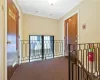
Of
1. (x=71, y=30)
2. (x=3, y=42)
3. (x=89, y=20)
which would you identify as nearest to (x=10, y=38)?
(x=3, y=42)

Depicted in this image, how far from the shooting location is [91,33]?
385cm

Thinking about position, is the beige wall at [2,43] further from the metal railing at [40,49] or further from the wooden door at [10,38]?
the metal railing at [40,49]

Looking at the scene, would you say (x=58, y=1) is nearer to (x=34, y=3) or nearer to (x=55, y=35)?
(x=34, y=3)

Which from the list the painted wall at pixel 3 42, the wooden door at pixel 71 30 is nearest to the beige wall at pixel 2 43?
Answer: the painted wall at pixel 3 42

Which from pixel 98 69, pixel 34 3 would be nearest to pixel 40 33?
pixel 34 3

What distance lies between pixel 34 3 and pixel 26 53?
2.63 m

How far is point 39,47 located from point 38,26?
3.58ft

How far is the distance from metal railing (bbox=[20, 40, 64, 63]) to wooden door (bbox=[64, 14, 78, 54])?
0.78 meters

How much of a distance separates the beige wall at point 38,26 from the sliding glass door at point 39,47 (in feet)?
0.88

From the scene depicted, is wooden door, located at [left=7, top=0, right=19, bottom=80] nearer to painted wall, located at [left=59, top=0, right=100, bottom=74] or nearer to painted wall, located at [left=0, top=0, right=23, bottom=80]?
painted wall, located at [left=0, top=0, right=23, bottom=80]

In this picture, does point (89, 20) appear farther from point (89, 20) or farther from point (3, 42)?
point (3, 42)

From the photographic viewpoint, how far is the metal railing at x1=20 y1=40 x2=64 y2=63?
239 inches

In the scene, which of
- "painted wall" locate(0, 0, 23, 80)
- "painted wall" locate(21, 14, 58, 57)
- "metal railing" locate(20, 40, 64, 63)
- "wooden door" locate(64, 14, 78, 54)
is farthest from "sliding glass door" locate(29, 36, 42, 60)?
"painted wall" locate(0, 0, 23, 80)

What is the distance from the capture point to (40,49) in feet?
21.3
